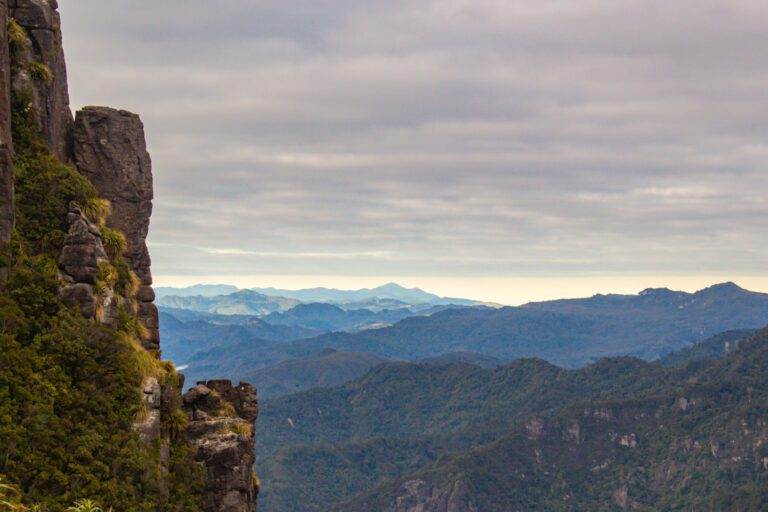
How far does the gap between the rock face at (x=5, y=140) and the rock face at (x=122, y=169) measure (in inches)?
328

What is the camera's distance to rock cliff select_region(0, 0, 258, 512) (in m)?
55.6

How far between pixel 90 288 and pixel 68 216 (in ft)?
16.4

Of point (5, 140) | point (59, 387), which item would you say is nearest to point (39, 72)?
point (5, 140)

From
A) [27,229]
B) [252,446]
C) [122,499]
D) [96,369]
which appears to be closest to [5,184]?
[27,229]

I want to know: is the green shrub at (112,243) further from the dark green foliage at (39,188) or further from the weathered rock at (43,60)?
the weathered rock at (43,60)

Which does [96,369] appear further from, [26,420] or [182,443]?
[182,443]

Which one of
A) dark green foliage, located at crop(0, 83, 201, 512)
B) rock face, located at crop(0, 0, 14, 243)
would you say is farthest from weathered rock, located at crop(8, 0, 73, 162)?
rock face, located at crop(0, 0, 14, 243)

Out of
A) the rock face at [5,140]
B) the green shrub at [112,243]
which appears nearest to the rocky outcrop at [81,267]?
the green shrub at [112,243]

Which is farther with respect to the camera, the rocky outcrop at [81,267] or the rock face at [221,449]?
the rock face at [221,449]

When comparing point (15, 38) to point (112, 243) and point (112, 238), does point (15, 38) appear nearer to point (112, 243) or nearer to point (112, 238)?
point (112, 238)

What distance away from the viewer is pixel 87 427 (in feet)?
169

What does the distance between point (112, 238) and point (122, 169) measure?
26.2ft

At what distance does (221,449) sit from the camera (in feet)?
201

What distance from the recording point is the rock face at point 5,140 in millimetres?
53812
